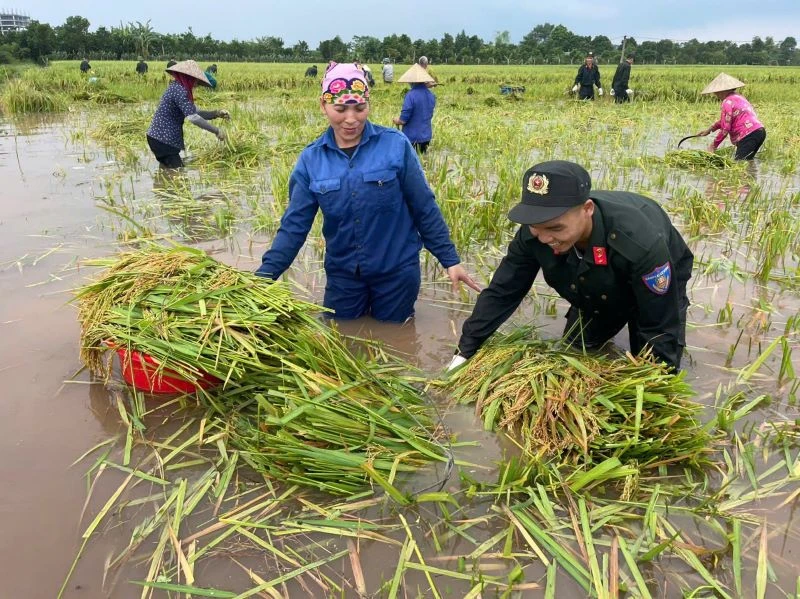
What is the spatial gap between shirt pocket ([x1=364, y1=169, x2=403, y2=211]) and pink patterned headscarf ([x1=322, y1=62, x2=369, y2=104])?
0.35 m

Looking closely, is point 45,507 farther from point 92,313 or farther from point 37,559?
point 92,313

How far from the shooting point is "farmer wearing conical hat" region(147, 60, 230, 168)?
19.5ft

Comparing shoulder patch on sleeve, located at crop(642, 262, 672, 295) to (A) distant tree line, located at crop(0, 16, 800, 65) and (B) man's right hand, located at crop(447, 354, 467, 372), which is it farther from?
(A) distant tree line, located at crop(0, 16, 800, 65)

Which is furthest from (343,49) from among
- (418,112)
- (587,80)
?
(418,112)

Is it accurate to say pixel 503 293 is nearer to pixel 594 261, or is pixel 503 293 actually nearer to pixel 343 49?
pixel 594 261

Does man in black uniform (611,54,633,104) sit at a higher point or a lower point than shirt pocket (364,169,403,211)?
higher

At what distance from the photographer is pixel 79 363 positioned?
2.70 meters

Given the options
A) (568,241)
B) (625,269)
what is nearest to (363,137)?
(568,241)

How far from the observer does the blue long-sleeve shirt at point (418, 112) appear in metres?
6.96

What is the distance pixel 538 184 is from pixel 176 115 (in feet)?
17.9

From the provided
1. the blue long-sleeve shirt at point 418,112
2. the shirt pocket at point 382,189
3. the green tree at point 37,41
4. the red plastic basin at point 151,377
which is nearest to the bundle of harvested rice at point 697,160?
the blue long-sleeve shirt at point 418,112

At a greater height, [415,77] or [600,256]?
[415,77]

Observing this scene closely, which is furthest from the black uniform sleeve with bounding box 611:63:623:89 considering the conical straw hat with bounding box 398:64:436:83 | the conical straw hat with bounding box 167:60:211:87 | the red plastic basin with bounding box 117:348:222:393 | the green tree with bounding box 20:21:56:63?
the green tree with bounding box 20:21:56:63

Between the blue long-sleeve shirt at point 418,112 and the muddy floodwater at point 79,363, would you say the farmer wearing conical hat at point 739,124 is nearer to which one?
the muddy floodwater at point 79,363
